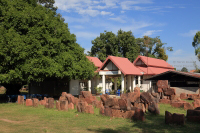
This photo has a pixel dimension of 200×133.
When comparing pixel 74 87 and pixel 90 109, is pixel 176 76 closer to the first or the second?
pixel 74 87

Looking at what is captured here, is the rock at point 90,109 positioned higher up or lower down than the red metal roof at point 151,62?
lower down

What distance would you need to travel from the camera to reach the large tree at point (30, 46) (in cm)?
1562

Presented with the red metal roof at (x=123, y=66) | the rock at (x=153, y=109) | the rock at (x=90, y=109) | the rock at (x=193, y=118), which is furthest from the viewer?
the red metal roof at (x=123, y=66)

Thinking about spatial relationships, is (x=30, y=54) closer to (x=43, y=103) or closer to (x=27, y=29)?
(x=27, y=29)

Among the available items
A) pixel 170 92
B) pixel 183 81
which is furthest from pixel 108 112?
pixel 183 81

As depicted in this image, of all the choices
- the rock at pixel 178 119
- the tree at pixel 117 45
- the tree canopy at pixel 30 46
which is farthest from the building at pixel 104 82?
the rock at pixel 178 119

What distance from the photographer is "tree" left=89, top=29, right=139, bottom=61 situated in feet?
131

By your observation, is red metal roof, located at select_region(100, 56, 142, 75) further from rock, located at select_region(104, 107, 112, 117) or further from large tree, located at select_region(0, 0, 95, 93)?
rock, located at select_region(104, 107, 112, 117)

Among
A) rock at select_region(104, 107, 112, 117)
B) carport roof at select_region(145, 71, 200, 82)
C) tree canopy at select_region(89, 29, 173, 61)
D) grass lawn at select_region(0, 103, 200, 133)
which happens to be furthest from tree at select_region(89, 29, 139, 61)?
grass lawn at select_region(0, 103, 200, 133)

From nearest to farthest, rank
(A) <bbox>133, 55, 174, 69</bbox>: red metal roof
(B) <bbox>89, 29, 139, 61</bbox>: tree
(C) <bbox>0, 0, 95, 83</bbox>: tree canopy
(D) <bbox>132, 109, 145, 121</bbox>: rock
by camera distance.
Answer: (D) <bbox>132, 109, 145, 121</bbox>: rock → (C) <bbox>0, 0, 95, 83</bbox>: tree canopy → (A) <bbox>133, 55, 174, 69</bbox>: red metal roof → (B) <bbox>89, 29, 139, 61</bbox>: tree

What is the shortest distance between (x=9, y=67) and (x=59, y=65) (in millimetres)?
3943

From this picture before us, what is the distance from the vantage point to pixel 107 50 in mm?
42062

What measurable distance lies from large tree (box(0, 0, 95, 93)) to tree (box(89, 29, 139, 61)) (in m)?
21.6

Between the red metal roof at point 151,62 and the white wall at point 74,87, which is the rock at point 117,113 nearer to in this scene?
the white wall at point 74,87
